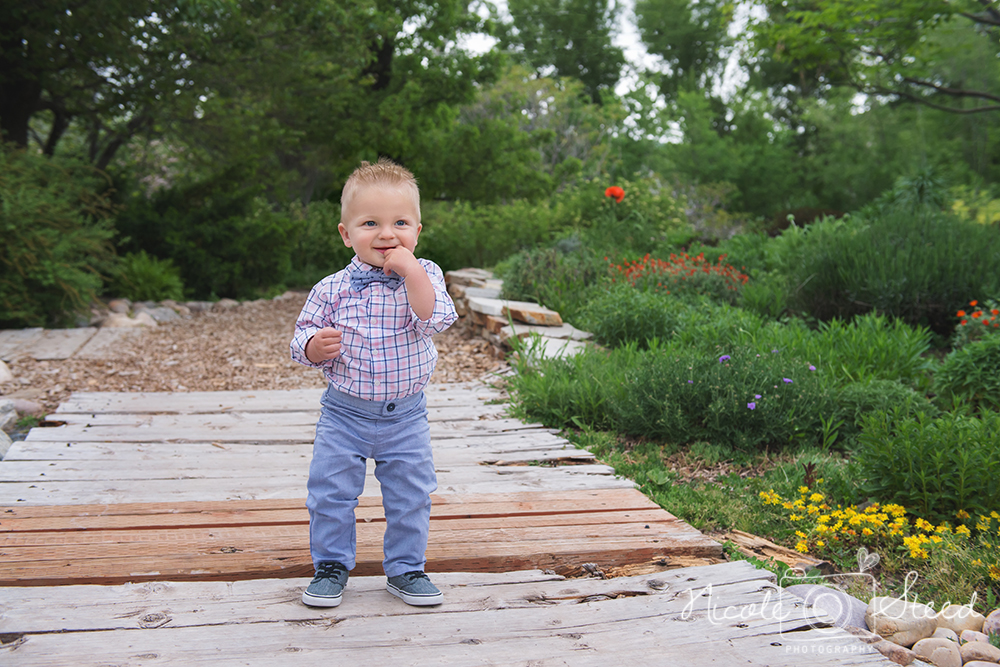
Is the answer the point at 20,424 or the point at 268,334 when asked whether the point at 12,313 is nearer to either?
the point at 268,334

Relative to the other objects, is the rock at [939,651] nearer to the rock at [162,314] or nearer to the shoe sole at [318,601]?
the shoe sole at [318,601]

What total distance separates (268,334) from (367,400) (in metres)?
6.58

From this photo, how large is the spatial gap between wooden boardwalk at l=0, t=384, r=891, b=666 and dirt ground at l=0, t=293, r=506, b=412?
79.9 inches

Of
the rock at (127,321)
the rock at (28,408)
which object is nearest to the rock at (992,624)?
the rock at (28,408)

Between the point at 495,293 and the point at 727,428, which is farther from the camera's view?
the point at 495,293

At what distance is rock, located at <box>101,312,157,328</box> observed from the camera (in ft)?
27.5

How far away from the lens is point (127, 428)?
14.0 ft

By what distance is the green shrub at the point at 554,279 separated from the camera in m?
7.45

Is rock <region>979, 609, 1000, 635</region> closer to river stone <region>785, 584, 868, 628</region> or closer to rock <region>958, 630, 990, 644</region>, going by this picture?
rock <region>958, 630, 990, 644</region>

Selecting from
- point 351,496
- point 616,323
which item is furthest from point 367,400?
point 616,323

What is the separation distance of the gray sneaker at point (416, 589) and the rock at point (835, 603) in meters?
1.15

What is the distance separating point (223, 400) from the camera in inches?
200

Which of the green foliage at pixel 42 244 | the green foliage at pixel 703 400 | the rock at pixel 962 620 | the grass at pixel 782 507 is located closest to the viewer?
the rock at pixel 962 620

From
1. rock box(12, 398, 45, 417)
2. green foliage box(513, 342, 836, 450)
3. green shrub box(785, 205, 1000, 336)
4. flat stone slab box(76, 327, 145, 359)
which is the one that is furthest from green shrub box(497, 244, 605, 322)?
rock box(12, 398, 45, 417)
